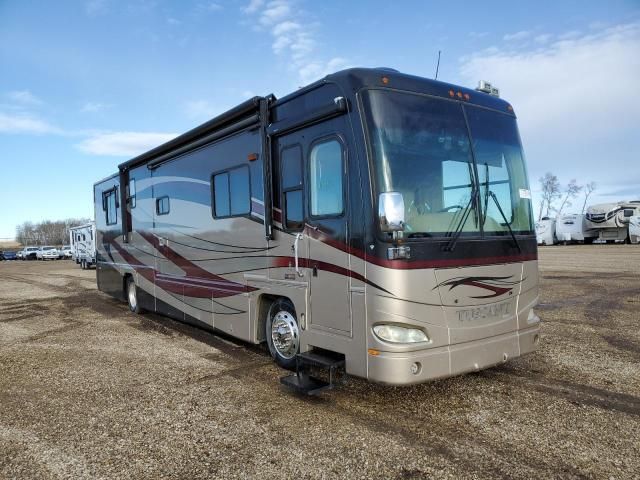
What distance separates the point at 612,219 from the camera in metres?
32.6

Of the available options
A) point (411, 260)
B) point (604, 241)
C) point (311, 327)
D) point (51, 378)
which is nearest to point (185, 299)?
point (51, 378)

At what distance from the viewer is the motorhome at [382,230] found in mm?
4125

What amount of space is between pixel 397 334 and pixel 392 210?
3.40ft

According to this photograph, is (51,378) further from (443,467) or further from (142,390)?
(443,467)

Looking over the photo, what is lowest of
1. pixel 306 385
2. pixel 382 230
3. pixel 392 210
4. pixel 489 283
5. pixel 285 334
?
pixel 306 385

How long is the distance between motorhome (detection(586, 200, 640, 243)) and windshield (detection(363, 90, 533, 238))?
105 ft

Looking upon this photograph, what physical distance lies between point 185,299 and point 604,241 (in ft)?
113

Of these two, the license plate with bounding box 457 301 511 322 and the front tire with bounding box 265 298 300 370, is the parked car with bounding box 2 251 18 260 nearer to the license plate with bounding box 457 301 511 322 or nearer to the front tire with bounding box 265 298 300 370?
the front tire with bounding box 265 298 300 370

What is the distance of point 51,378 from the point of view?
580 centimetres

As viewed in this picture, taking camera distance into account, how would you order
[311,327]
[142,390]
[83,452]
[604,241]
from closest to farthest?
[83,452], [311,327], [142,390], [604,241]

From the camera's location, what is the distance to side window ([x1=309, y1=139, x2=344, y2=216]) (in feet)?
14.8

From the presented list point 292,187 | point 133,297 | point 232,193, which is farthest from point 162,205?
point 292,187

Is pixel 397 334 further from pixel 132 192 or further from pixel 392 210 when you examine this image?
pixel 132 192

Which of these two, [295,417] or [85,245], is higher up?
[85,245]
